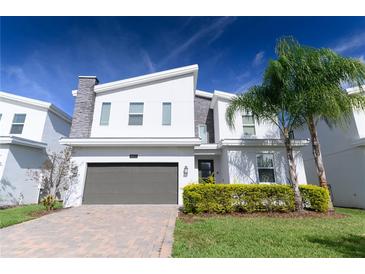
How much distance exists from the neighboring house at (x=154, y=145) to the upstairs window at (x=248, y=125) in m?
0.06

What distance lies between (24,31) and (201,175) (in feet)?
37.3

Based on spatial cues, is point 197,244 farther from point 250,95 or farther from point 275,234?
point 250,95

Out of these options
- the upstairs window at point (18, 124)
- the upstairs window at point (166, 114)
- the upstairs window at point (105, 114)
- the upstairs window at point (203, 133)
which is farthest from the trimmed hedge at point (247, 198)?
the upstairs window at point (18, 124)

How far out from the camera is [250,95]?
32.0ft

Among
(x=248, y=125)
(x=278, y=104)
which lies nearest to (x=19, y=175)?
(x=248, y=125)

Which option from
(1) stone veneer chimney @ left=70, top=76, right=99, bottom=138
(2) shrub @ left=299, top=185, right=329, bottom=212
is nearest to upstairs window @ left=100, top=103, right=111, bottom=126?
(1) stone veneer chimney @ left=70, top=76, right=99, bottom=138

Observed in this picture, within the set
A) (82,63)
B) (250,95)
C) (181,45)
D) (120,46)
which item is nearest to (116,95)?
(82,63)

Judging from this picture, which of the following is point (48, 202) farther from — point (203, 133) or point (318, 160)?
point (318, 160)

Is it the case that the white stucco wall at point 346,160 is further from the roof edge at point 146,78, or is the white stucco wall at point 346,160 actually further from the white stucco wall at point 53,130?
the white stucco wall at point 53,130

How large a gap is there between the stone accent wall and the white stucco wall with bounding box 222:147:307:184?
2.82m

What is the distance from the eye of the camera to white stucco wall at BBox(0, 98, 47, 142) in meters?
13.9

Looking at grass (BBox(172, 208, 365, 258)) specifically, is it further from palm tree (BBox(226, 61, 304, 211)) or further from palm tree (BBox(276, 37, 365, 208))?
palm tree (BBox(276, 37, 365, 208))

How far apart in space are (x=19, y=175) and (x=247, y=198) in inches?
538

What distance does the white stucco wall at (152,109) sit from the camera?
11.8 meters
